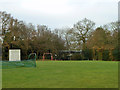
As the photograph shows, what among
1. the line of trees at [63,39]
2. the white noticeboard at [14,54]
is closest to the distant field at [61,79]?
the white noticeboard at [14,54]

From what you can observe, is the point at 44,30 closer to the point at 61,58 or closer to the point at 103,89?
the point at 61,58

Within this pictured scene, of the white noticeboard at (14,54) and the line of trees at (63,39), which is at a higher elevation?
the line of trees at (63,39)

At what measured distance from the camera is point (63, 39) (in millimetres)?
44719

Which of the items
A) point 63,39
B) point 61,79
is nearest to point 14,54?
point 61,79

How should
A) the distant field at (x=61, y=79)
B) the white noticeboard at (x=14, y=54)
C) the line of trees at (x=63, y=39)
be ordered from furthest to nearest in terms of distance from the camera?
the line of trees at (x=63, y=39), the white noticeboard at (x=14, y=54), the distant field at (x=61, y=79)

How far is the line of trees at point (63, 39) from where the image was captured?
116 ft

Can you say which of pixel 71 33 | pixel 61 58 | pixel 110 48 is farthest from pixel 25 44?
pixel 110 48

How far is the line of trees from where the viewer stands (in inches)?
1389

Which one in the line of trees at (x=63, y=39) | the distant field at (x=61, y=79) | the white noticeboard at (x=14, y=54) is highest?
the line of trees at (x=63, y=39)

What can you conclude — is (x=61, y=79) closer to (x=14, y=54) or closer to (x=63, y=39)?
(x=14, y=54)

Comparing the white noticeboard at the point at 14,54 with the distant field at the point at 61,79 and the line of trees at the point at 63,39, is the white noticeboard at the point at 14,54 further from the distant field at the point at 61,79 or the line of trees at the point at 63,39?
the distant field at the point at 61,79

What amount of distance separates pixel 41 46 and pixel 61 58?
459cm

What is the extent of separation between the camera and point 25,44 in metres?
36.7

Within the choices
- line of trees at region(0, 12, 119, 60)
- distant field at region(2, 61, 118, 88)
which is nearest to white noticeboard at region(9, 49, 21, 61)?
line of trees at region(0, 12, 119, 60)
